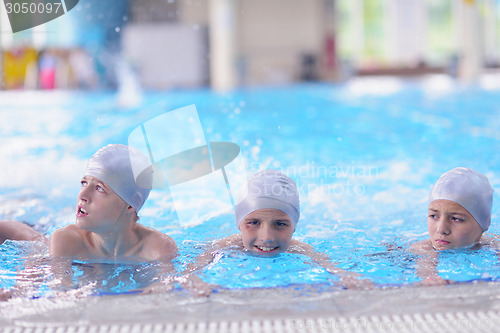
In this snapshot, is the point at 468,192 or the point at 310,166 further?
the point at 310,166

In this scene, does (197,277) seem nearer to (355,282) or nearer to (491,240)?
(355,282)

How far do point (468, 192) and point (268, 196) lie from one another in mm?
1030

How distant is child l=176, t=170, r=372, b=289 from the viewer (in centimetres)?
322

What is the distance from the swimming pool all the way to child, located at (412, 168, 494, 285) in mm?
113

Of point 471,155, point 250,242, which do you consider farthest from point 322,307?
point 471,155

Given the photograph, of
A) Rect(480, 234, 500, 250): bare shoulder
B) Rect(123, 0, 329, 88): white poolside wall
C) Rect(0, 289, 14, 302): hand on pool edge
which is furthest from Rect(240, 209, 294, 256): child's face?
Rect(123, 0, 329, 88): white poolside wall

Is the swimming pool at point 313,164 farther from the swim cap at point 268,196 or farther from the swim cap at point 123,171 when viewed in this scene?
the swim cap at point 123,171

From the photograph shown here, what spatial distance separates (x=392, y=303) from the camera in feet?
7.98

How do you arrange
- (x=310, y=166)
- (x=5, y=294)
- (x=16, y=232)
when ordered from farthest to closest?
(x=310, y=166) → (x=16, y=232) → (x=5, y=294)

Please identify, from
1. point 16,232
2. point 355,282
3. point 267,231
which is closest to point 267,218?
point 267,231

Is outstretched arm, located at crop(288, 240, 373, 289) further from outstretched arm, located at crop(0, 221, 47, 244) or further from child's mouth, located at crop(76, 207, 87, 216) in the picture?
outstretched arm, located at crop(0, 221, 47, 244)

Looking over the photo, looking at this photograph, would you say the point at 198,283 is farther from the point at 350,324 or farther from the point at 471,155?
the point at 471,155

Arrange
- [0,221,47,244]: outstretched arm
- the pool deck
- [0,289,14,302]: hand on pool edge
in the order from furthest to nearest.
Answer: [0,221,47,244]: outstretched arm < [0,289,14,302]: hand on pool edge < the pool deck

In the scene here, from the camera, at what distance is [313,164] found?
7082mm
